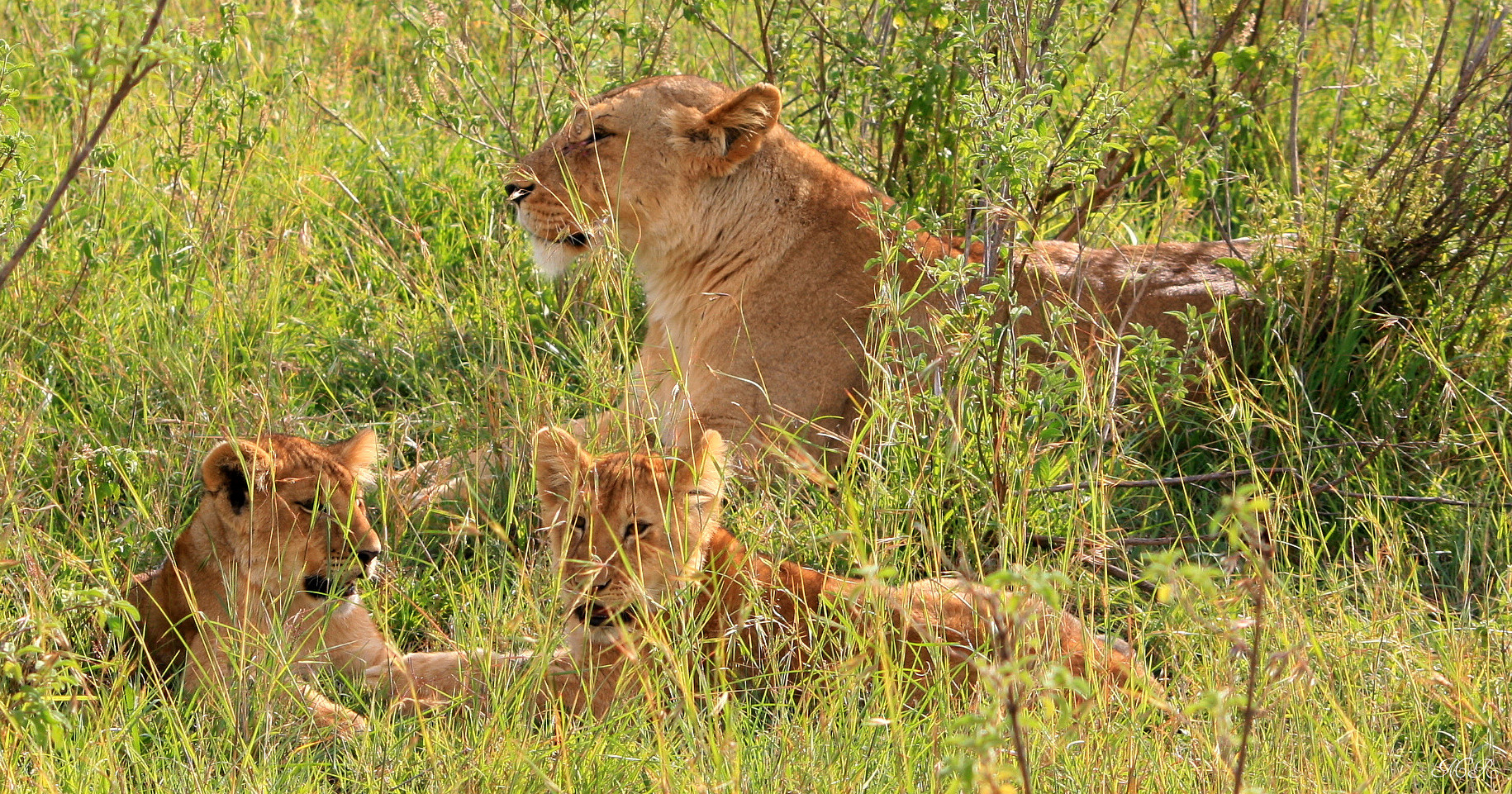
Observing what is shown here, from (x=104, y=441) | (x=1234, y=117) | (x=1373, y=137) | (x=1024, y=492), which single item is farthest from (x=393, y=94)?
(x=1024, y=492)

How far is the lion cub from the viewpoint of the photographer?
3162 millimetres

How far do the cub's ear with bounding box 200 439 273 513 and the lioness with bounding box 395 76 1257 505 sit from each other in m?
0.91

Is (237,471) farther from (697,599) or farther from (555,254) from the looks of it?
(555,254)

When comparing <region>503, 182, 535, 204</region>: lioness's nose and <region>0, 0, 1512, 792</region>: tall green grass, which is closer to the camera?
<region>0, 0, 1512, 792</region>: tall green grass

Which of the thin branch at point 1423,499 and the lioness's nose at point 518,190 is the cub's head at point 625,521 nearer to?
the lioness's nose at point 518,190

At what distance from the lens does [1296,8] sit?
5.96 m

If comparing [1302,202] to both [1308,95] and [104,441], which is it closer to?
[1308,95]

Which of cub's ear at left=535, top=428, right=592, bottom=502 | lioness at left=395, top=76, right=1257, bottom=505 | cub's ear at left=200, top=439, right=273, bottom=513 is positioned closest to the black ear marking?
cub's ear at left=200, top=439, right=273, bottom=513

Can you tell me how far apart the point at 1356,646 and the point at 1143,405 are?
1113 mm

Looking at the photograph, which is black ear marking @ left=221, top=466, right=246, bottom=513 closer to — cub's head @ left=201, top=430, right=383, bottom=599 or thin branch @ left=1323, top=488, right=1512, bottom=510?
cub's head @ left=201, top=430, right=383, bottom=599

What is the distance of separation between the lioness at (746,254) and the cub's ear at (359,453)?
667 mm

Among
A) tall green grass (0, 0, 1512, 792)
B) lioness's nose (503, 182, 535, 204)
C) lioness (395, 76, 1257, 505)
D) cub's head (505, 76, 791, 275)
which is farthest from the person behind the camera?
lioness's nose (503, 182, 535, 204)

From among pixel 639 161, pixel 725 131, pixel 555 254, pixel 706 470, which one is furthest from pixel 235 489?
pixel 725 131

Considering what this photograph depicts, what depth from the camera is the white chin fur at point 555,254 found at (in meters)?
4.70
